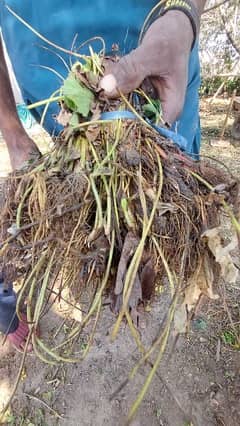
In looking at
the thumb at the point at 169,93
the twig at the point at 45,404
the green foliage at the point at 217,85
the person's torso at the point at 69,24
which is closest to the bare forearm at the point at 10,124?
the person's torso at the point at 69,24

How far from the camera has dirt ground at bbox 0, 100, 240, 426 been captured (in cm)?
144

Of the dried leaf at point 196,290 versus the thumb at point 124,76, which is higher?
the thumb at point 124,76

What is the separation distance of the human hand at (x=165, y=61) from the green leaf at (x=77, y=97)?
0.12 feet

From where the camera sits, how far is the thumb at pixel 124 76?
Answer: 74 cm

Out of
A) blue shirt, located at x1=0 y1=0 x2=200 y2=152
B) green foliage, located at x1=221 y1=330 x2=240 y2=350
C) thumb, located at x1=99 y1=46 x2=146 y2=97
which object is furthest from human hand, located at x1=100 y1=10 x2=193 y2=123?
green foliage, located at x1=221 y1=330 x2=240 y2=350

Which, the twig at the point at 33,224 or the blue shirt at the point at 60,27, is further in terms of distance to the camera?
the blue shirt at the point at 60,27

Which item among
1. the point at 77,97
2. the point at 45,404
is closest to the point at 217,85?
the point at 45,404

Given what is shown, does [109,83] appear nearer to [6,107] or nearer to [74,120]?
[74,120]

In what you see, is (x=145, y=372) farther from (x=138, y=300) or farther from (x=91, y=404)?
(x=138, y=300)

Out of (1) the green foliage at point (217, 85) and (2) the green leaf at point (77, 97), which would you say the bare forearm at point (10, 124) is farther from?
(1) the green foliage at point (217, 85)

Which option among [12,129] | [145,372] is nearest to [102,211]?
[12,129]

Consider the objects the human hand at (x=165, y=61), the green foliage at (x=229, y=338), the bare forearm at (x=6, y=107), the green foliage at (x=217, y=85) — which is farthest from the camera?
the green foliage at (x=217, y=85)

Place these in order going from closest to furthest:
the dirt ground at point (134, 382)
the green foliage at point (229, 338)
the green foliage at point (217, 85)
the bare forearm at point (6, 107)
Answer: the bare forearm at point (6, 107) → the dirt ground at point (134, 382) → the green foliage at point (229, 338) → the green foliage at point (217, 85)

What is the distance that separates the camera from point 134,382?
1.52 metres
